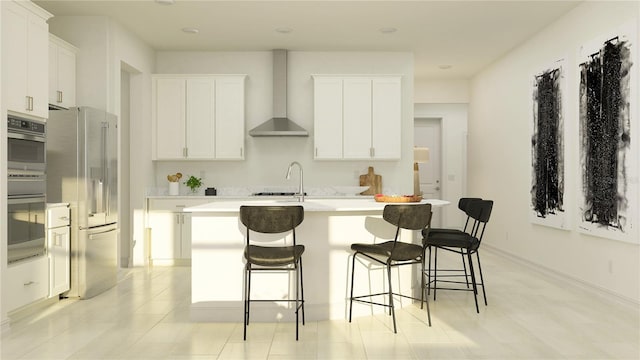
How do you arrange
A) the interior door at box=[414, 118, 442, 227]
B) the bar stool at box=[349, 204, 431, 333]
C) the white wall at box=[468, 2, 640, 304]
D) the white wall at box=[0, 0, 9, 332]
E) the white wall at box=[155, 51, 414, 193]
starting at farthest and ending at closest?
the interior door at box=[414, 118, 442, 227], the white wall at box=[155, 51, 414, 193], the white wall at box=[468, 2, 640, 304], the white wall at box=[0, 0, 9, 332], the bar stool at box=[349, 204, 431, 333]

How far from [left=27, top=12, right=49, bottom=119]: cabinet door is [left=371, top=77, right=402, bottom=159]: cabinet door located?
3908 mm

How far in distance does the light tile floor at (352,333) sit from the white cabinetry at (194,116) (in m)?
2.46

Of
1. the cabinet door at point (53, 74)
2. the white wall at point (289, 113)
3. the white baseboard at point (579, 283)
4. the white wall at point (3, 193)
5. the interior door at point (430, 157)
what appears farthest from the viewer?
the interior door at point (430, 157)

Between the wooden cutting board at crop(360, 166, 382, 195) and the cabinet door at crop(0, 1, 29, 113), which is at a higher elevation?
the cabinet door at crop(0, 1, 29, 113)

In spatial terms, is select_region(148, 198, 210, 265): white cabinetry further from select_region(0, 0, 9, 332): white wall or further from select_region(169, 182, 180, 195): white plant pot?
select_region(0, 0, 9, 332): white wall

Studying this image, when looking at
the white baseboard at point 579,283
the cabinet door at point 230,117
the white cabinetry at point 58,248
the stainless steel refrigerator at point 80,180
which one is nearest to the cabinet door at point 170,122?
the cabinet door at point 230,117

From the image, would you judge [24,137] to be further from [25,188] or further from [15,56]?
[15,56]

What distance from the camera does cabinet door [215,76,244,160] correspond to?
680 centimetres

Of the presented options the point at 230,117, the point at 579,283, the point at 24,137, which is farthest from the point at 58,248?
the point at 579,283

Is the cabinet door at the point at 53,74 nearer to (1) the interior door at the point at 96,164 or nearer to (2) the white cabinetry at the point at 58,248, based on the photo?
(1) the interior door at the point at 96,164

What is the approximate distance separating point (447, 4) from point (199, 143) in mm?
3558

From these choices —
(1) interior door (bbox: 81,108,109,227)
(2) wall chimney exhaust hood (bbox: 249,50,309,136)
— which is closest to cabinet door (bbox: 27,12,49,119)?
(1) interior door (bbox: 81,108,109,227)

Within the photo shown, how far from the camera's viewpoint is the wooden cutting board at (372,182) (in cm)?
696

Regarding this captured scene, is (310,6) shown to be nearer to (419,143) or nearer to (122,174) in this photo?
(122,174)
